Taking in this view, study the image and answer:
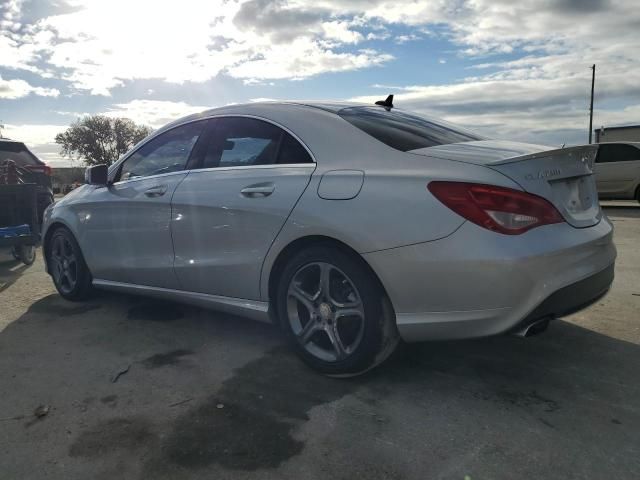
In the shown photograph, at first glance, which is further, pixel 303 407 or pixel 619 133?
pixel 619 133

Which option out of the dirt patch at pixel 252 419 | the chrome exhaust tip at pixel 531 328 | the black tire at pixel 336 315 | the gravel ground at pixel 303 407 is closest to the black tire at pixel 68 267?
the gravel ground at pixel 303 407

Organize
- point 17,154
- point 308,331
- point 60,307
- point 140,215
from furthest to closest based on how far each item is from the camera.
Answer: point 17,154 < point 60,307 < point 140,215 < point 308,331

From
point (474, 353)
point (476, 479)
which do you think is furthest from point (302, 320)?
point (476, 479)

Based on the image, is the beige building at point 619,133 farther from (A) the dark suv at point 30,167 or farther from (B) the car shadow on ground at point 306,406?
(B) the car shadow on ground at point 306,406

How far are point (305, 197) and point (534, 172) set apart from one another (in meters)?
1.19

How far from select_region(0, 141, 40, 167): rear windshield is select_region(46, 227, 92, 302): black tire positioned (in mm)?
4057

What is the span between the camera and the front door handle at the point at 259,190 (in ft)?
10.8

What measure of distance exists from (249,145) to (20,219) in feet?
16.4

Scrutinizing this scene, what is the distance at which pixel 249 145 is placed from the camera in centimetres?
359

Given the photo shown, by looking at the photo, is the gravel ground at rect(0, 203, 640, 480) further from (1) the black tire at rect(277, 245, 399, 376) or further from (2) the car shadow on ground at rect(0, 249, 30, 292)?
(2) the car shadow on ground at rect(0, 249, 30, 292)

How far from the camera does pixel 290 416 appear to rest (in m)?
2.69

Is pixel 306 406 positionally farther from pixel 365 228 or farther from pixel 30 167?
pixel 30 167

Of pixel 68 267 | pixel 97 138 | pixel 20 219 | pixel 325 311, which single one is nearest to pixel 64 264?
pixel 68 267

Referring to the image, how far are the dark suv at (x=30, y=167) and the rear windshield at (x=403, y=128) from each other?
20.7 feet
